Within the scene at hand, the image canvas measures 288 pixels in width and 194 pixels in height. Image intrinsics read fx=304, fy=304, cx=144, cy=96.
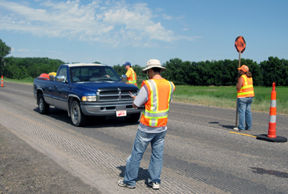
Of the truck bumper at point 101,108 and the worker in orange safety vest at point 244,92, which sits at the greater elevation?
the worker in orange safety vest at point 244,92

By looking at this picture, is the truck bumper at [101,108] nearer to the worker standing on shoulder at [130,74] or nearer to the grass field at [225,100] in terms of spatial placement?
the worker standing on shoulder at [130,74]

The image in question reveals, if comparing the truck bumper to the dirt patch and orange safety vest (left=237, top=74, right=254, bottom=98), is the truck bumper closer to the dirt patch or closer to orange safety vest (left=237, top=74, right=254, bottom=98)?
the dirt patch

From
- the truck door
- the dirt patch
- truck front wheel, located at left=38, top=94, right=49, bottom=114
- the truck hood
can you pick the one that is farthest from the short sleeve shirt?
truck front wheel, located at left=38, top=94, right=49, bottom=114

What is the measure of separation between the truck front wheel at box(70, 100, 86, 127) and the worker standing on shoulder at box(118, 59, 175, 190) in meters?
5.03

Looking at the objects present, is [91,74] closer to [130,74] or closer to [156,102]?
[130,74]

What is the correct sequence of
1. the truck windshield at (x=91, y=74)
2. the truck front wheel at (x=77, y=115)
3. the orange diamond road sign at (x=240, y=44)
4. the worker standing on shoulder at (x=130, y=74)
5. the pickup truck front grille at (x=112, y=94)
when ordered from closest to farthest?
1. the pickup truck front grille at (x=112, y=94)
2. the truck front wheel at (x=77, y=115)
3. the orange diamond road sign at (x=240, y=44)
4. the truck windshield at (x=91, y=74)
5. the worker standing on shoulder at (x=130, y=74)

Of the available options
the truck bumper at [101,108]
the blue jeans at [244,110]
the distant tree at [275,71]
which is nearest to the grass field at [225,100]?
the blue jeans at [244,110]

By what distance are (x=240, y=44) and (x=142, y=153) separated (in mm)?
6500

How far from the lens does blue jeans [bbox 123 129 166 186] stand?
4.14 m

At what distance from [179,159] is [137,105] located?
2.08 m

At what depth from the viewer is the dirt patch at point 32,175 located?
163 inches

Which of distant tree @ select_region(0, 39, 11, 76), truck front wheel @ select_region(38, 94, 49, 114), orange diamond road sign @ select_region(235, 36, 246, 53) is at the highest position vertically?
distant tree @ select_region(0, 39, 11, 76)

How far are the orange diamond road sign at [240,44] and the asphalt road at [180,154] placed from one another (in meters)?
2.43

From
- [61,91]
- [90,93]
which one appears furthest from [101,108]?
[61,91]
